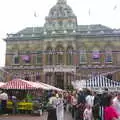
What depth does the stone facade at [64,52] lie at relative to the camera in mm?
56438

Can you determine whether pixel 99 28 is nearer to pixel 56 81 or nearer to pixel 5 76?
pixel 56 81

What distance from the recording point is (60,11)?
5978 centimetres

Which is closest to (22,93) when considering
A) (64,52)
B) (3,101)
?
(3,101)

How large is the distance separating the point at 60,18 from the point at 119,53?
37.4 ft

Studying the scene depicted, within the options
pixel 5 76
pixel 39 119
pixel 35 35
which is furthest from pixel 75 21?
pixel 39 119

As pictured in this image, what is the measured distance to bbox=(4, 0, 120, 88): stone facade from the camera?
5644 centimetres

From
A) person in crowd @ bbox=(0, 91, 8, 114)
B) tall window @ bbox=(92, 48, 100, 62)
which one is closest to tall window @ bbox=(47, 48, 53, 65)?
tall window @ bbox=(92, 48, 100, 62)

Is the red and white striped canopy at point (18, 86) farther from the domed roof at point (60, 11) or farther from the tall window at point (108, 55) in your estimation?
the domed roof at point (60, 11)

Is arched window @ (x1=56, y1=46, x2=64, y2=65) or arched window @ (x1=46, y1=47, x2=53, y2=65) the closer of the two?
arched window @ (x1=56, y1=46, x2=64, y2=65)

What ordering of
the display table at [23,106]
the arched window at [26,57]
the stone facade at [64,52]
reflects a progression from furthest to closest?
the arched window at [26,57], the stone facade at [64,52], the display table at [23,106]

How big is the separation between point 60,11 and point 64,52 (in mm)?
7544

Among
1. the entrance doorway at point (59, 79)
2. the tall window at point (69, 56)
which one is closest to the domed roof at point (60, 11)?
the tall window at point (69, 56)

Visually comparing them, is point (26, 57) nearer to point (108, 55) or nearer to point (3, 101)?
point (108, 55)

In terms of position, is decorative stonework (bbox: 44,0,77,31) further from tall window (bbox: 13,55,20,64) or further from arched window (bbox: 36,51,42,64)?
tall window (bbox: 13,55,20,64)
